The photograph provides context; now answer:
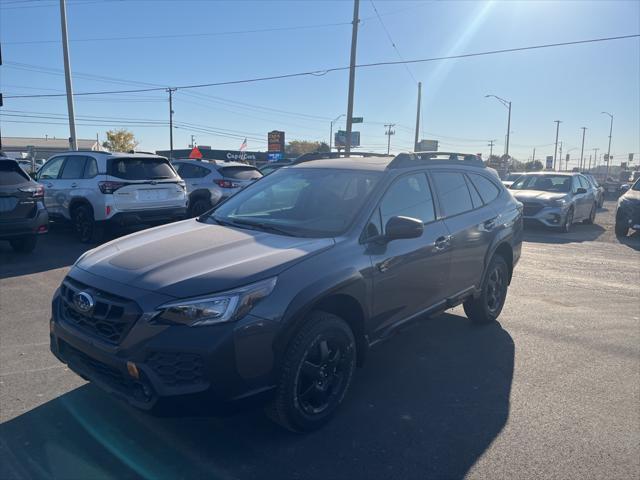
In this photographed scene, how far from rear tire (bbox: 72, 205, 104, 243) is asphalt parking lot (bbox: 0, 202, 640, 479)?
147 inches

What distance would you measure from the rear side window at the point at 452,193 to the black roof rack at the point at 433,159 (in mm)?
139

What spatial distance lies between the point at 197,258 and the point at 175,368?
2.39 feet

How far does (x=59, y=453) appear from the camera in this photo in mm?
2979

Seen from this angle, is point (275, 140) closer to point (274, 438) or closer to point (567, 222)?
point (567, 222)

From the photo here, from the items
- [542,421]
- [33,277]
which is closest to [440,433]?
[542,421]

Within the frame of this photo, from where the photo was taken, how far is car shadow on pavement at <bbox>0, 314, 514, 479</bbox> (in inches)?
113

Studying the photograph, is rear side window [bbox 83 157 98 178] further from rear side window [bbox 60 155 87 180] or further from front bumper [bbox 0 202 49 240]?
front bumper [bbox 0 202 49 240]

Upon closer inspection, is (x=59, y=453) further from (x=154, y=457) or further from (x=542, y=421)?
(x=542, y=421)

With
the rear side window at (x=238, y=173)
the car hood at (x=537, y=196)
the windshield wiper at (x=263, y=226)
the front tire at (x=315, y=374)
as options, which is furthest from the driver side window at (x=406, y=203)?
the car hood at (x=537, y=196)

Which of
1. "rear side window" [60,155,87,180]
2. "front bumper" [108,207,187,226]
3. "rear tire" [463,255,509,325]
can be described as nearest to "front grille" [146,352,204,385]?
"rear tire" [463,255,509,325]

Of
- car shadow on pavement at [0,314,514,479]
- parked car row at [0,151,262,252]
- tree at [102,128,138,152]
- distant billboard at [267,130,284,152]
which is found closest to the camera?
car shadow on pavement at [0,314,514,479]

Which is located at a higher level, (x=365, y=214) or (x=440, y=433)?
(x=365, y=214)

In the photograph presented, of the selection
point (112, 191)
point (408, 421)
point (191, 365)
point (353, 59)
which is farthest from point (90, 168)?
point (353, 59)

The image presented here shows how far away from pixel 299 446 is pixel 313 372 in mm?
459
